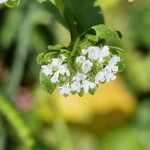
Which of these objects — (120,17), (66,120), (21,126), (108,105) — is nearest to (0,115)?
(21,126)

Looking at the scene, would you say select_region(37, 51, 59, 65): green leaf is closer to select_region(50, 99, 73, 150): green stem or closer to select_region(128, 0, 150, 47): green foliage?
select_region(50, 99, 73, 150): green stem

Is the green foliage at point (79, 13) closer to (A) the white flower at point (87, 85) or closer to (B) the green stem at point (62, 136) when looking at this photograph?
(A) the white flower at point (87, 85)

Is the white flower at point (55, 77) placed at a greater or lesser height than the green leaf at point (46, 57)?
lesser


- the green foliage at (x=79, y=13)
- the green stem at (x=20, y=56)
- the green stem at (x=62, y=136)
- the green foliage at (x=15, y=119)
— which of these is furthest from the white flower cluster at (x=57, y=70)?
the green stem at (x=62, y=136)

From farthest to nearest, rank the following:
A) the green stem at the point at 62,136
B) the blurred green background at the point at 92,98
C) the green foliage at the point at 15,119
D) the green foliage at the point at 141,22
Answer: the green foliage at the point at 141,22 → the blurred green background at the point at 92,98 → the green stem at the point at 62,136 → the green foliage at the point at 15,119

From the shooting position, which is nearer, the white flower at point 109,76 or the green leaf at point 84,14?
the white flower at point 109,76

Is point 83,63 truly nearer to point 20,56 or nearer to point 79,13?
point 79,13

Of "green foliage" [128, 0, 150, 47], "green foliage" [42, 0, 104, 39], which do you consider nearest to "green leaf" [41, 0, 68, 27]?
"green foliage" [42, 0, 104, 39]
